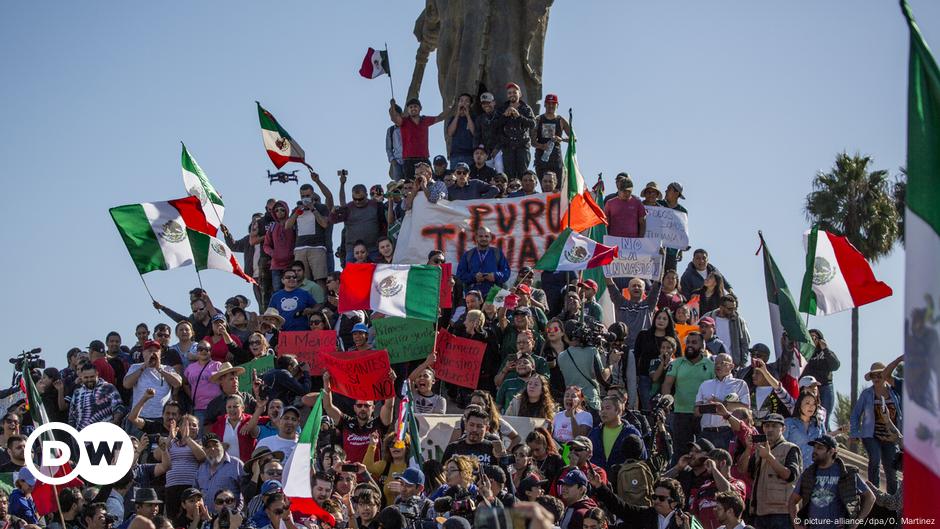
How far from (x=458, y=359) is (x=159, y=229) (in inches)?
171

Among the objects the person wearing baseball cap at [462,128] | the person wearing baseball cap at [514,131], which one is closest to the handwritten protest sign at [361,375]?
the person wearing baseball cap at [514,131]

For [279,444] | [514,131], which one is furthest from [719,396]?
[514,131]

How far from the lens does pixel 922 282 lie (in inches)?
238

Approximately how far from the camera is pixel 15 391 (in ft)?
62.2

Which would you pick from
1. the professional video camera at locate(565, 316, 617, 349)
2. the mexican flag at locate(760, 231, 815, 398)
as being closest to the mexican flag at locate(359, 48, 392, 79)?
the mexican flag at locate(760, 231, 815, 398)

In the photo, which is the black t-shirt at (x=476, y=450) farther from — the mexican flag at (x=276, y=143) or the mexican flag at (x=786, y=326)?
the mexican flag at (x=276, y=143)

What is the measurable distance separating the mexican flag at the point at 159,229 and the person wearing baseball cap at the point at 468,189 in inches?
134

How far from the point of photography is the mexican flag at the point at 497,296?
17.3 metres

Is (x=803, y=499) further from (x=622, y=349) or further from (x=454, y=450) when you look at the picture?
(x=622, y=349)

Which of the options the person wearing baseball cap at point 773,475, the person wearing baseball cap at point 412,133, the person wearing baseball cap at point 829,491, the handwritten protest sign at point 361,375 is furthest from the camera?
the person wearing baseball cap at point 412,133

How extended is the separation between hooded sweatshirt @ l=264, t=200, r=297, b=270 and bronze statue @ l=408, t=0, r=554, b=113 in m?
3.99

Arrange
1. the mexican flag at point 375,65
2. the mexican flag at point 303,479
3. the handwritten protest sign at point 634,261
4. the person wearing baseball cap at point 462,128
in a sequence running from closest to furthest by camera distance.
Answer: the mexican flag at point 303,479
the handwritten protest sign at point 634,261
the person wearing baseball cap at point 462,128
the mexican flag at point 375,65

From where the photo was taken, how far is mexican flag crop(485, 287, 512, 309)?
56.7 feet

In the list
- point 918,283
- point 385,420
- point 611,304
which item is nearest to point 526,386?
point 385,420
